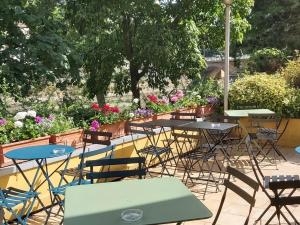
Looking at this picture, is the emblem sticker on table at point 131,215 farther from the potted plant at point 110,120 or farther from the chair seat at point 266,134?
the chair seat at point 266,134

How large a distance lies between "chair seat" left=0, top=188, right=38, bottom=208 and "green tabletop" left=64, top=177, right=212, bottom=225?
98cm

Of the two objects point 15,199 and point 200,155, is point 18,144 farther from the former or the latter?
point 200,155

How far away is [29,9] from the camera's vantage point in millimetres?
7750

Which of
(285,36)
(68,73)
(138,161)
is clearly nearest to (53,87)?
(68,73)

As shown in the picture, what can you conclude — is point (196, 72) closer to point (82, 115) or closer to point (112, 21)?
point (112, 21)

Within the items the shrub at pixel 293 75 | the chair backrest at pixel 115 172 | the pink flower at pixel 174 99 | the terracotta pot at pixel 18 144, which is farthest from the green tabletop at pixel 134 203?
the shrub at pixel 293 75

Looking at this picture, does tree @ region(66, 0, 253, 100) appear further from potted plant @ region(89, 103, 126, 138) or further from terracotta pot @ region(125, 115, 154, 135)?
potted plant @ region(89, 103, 126, 138)

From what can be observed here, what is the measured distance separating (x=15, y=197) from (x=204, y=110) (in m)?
5.68

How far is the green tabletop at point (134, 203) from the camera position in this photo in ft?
8.07

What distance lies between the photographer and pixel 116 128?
6.52 meters

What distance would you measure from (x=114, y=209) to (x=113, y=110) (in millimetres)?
4068

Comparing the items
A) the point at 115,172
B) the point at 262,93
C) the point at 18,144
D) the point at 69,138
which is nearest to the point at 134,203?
the point at 115,172

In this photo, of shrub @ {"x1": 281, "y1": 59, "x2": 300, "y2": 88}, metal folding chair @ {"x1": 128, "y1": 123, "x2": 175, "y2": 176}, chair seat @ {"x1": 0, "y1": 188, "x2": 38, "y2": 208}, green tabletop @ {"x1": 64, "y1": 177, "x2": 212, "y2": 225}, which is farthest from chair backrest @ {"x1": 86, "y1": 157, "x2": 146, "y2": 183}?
shrub @ {"x1": 281, "y1": 59, "x2": 300, "y2": 88}

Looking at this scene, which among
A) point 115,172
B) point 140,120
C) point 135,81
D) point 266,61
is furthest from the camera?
point 266,61
